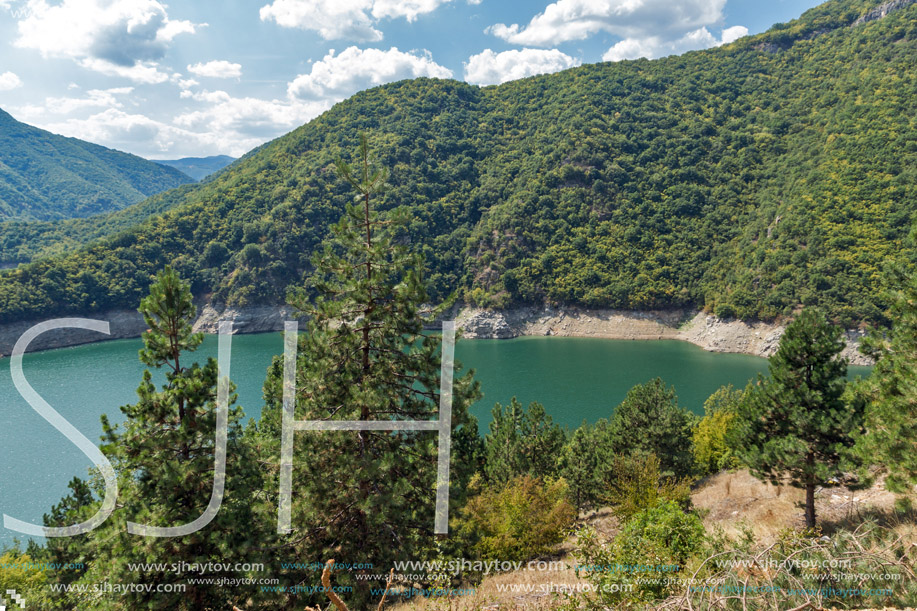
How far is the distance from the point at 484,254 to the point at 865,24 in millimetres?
97791

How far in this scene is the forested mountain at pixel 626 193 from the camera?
7100cm

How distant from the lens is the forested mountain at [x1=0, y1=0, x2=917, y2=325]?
71000 mm

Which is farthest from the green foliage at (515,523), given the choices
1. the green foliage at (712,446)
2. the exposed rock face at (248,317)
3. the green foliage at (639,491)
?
the exposed rock face at (248,317)

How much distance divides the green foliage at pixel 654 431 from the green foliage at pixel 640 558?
11354mm

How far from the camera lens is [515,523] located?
1323cm

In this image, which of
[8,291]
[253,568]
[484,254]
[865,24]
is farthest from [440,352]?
[865,24]

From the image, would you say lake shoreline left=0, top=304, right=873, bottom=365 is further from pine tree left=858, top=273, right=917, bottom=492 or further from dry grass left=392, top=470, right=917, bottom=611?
pine tree left=858, top=273, right=917, bottom=492

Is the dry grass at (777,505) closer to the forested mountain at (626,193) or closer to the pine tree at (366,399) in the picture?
the pine tree at (366,399)

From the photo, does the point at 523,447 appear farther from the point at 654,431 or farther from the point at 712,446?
the point at 712,446

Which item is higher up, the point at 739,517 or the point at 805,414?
the point at 805,414

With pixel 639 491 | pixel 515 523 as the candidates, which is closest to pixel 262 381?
pixel 515 523

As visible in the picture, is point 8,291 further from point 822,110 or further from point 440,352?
point 822,110

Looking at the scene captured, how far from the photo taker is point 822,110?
91500 mm

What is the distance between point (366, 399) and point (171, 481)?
125 inches
